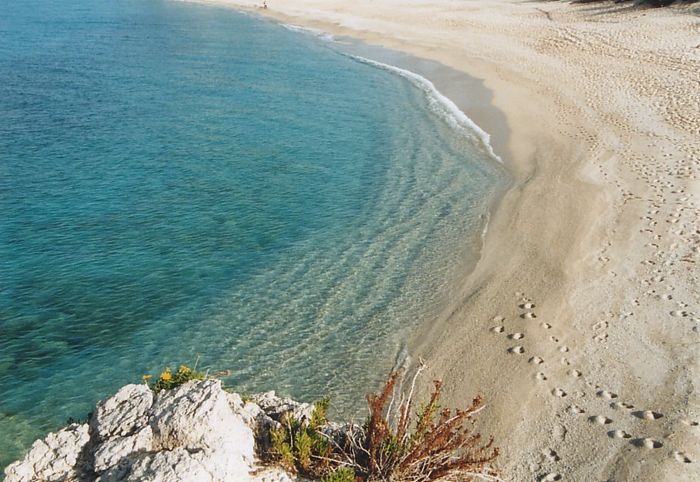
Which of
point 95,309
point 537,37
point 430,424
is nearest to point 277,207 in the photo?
point 95,309

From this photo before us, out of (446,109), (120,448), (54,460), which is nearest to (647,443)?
(120,448)

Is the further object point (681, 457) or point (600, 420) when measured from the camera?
point (600, 420)

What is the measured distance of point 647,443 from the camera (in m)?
9.42

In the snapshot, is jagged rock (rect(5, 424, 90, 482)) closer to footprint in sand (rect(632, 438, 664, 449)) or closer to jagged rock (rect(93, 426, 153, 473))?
jagged rock (rect(93, 426, 153, 473))

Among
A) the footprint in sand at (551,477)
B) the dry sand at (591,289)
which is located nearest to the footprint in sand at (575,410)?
the dry sand at (591,289)

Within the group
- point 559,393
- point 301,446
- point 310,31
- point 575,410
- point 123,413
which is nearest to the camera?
point 301,446

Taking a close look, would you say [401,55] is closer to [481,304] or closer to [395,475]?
[481,304]

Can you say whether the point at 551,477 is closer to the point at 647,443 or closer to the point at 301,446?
the point at 647,443

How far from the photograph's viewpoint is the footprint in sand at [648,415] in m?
10.0

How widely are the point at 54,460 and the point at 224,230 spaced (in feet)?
38.7

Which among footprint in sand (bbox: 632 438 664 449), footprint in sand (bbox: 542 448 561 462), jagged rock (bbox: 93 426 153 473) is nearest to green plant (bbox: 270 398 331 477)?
jagged rock (bbox: 93 426 153 473)

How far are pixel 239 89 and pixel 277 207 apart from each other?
60.6ft

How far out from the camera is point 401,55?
4475 cm

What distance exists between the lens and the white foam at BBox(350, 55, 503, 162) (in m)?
25.7
